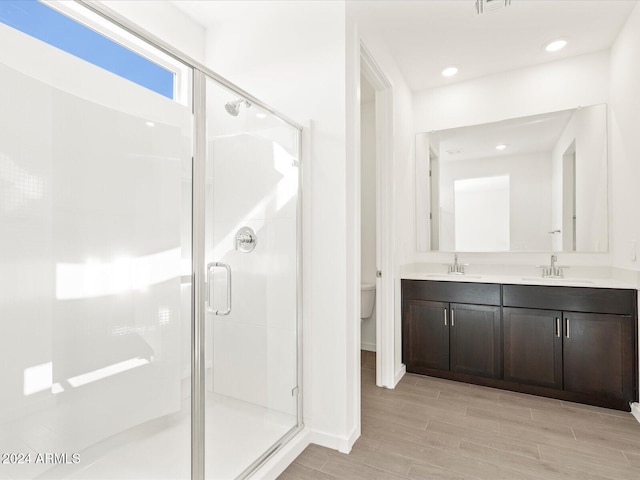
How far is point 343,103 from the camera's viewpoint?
205cm

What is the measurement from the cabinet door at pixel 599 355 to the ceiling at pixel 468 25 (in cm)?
209

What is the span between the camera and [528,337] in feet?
8.98

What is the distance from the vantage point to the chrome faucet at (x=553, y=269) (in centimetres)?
303

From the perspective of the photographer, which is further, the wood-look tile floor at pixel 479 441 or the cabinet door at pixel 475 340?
the cabinet door at pixel 475 340

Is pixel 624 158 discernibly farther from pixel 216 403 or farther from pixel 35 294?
pixel 35 294

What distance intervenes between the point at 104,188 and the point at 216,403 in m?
1.02

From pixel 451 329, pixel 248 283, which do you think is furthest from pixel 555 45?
pixel 248 283

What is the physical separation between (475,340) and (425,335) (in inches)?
15.8

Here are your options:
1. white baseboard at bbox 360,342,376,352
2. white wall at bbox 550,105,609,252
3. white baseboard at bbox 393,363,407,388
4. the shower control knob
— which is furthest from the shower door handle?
white wall at bbox 550,105,609,252

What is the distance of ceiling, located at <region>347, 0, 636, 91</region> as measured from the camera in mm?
2336

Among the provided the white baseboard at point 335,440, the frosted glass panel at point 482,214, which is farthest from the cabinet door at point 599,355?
the white baseboard at point 335,440

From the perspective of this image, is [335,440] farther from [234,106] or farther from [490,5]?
[490,5]

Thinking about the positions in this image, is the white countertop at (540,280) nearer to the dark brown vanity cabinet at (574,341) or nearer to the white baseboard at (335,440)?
the dark brown vanity cabinet at (574,341)

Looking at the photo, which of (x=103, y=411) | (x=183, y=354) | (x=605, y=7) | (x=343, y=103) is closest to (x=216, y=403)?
(x=183, y=354)
